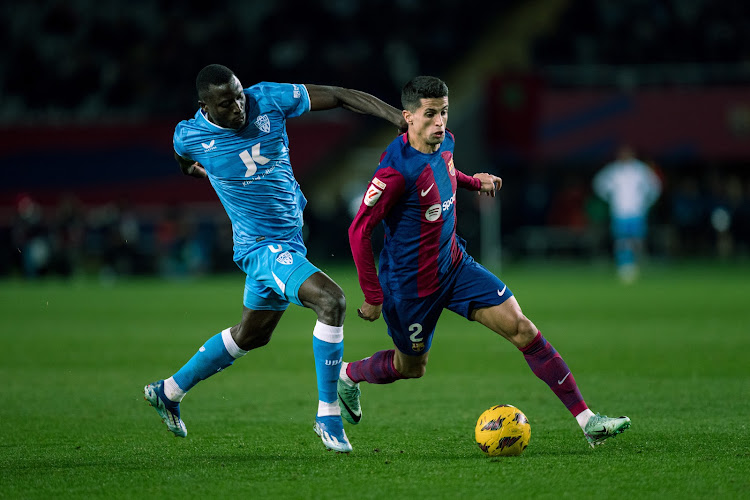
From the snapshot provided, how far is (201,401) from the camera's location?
321 inches

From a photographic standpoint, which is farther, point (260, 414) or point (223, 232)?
point (223, 232)

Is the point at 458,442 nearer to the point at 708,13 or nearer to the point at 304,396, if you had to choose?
the point at 304,396

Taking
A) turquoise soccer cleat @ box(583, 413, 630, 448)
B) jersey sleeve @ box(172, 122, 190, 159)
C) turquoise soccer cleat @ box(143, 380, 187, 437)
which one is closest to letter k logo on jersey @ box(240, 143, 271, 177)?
jersey sleeve @ box(172, 122, 190, 159)

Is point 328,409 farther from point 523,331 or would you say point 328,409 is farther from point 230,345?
point 523,331

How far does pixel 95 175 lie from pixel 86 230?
2156mm

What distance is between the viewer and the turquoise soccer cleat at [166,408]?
6.54 m

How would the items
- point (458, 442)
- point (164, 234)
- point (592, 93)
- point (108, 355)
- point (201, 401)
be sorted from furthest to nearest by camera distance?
point (592, 93) < point (164, 234) < point (108, 355) < point (201, 401) < point (458, 442)

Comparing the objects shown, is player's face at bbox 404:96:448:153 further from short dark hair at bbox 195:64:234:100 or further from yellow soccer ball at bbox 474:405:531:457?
yellow soccer ball at bbox 474:405:531:457

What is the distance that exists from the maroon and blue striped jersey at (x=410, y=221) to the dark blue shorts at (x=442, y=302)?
52 mm

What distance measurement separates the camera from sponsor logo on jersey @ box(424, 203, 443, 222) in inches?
246

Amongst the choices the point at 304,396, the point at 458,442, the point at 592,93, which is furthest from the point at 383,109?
the point at 592,93

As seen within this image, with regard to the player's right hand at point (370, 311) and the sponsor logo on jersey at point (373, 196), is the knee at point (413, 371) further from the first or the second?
the sponsor logo on jersey at point (373, 196)

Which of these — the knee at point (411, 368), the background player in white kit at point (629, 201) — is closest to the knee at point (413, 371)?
the knee at point (411, 368)

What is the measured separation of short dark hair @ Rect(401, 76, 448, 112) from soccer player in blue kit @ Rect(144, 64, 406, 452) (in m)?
0.15
